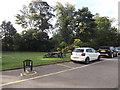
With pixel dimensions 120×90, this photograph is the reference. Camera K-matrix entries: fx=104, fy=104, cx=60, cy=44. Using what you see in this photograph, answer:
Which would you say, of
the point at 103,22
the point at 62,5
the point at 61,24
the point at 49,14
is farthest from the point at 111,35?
the point at 49,14

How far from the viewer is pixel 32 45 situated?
96.2 ft

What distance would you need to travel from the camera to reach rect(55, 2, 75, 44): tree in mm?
30106

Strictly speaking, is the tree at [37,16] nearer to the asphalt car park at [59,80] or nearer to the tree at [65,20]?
the tree at [65,20]

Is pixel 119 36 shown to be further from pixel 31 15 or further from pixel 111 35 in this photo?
pixel 31 15

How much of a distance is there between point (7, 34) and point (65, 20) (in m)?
19.1

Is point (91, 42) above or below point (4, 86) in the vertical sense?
above

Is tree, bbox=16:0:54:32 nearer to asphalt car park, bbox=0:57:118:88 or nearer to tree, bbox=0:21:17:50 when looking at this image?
tree, bbox=0:21:17:50

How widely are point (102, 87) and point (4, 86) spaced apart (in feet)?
13.6

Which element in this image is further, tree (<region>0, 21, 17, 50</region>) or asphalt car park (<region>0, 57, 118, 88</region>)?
tree (<region>0, 21, 17, 50</region>)

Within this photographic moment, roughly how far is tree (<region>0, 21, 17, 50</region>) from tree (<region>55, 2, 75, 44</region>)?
14911mm

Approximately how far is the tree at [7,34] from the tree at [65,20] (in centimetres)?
1491

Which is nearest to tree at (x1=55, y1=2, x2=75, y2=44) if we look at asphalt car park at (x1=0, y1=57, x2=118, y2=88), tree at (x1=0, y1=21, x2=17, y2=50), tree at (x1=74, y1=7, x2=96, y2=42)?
tree at (x1=74, y1=7, x2=96, y2=42)

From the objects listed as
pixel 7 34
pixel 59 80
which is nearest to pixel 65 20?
pixel 7 34

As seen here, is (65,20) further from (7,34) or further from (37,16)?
(7,34)
